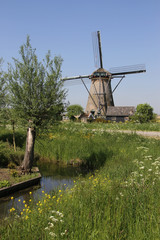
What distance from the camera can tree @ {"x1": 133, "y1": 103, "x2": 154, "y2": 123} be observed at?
151 feet

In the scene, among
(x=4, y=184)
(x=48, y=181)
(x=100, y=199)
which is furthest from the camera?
(x=48, y=181)

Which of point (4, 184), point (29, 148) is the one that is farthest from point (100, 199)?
point (29, 148)

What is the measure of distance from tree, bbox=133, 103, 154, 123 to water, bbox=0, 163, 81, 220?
3333cm

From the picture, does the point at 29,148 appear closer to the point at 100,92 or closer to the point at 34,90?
the point at 34,90

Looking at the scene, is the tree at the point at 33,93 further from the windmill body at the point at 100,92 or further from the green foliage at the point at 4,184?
the windmill body at the point at 100,92

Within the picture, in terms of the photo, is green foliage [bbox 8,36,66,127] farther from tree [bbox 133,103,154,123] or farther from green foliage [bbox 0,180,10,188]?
tree [bbox 133,103,154,123]

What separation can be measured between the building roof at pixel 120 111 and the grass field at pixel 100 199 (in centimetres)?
2452

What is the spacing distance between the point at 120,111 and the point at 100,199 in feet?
143

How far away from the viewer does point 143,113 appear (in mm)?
47156

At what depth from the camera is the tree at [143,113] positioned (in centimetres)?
4603

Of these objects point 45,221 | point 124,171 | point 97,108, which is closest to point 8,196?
point 124,171

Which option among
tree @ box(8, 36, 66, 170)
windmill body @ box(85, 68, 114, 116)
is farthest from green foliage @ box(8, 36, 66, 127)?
windmill body @ box(85, 68, 114, 116)

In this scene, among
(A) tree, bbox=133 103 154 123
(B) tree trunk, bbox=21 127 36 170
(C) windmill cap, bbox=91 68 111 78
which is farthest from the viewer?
(A) tree, bbox=133 103 154 123

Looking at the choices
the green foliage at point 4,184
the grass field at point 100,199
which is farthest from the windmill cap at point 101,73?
the green foliage at point 4,184
